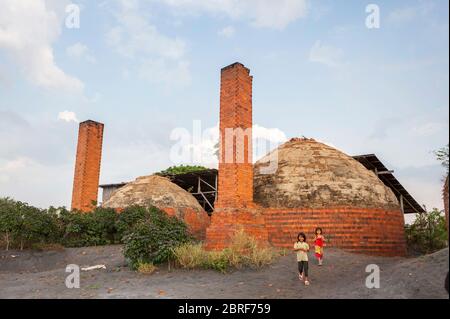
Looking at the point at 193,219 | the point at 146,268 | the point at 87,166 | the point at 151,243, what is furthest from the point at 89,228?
the point at 146,268

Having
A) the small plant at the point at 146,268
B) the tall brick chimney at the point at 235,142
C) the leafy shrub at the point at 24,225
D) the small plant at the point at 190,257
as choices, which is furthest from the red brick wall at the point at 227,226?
the leafy shrub at the point at 24,225

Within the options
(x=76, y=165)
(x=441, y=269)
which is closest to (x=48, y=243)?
(x=76, y=165)

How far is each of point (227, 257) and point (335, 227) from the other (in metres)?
3.76

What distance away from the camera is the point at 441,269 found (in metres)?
7.22

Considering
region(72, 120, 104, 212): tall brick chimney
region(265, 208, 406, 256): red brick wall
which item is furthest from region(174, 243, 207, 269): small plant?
region(72, 120, 104, 212): tall brick chimney

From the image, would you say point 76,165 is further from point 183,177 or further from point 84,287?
point 84,287

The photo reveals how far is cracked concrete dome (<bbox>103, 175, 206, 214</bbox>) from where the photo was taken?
1705 centimetres

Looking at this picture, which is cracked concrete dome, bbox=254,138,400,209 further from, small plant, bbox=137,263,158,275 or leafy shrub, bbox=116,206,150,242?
leafy shrub, bbox=116,206,150,242

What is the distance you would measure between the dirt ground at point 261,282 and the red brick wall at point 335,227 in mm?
576

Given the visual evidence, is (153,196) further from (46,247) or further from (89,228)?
(46,247)

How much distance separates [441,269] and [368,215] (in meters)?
4.95

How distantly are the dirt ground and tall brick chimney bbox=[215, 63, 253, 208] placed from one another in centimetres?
228

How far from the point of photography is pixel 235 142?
11.7 m

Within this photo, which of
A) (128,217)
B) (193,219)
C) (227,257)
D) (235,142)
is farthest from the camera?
(193,219)
